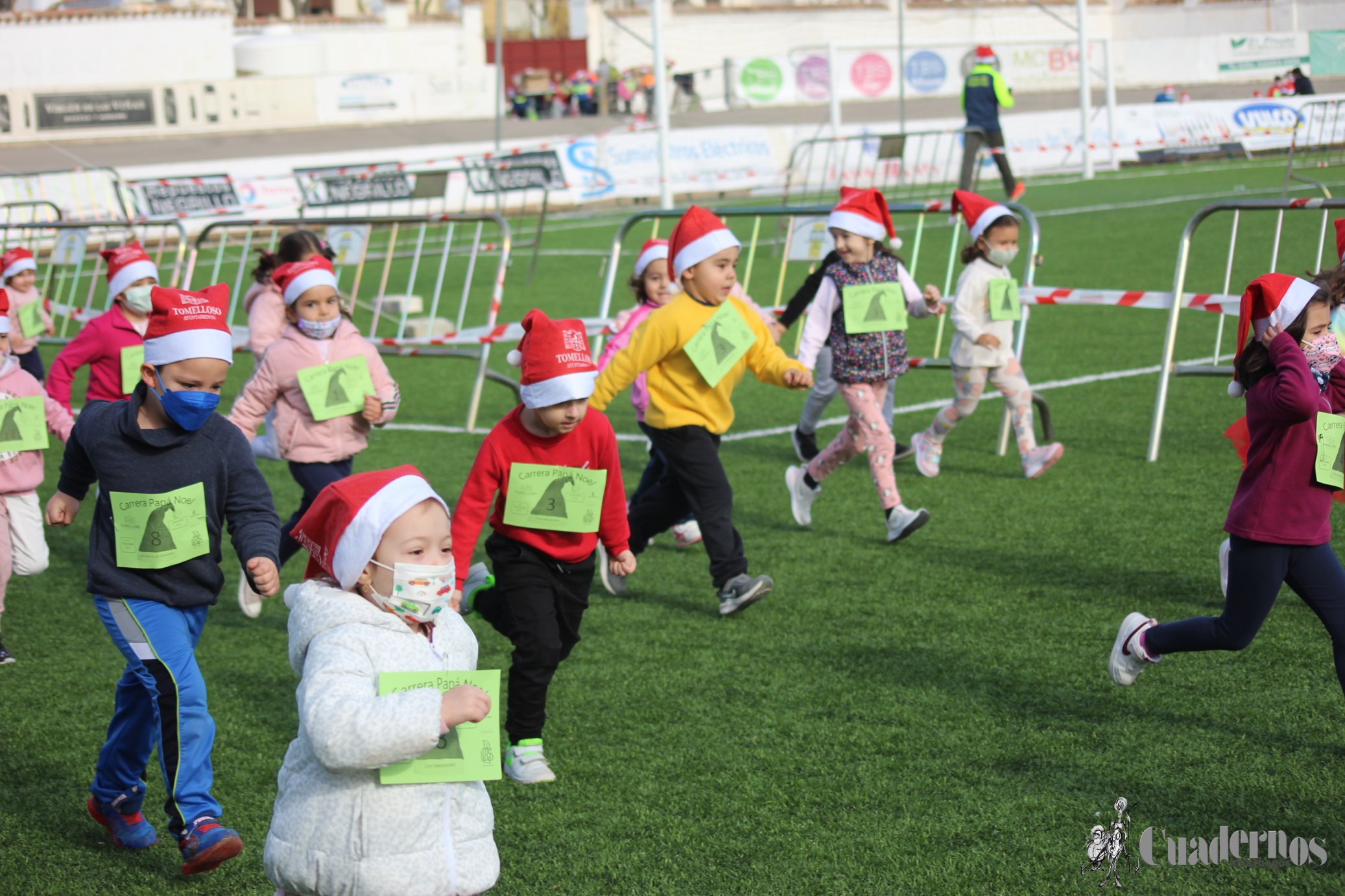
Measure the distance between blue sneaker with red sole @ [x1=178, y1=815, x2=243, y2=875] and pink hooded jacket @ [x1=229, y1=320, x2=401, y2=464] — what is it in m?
2.50

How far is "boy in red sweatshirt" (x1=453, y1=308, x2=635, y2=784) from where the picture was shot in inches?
183

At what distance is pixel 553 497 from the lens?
4797mm

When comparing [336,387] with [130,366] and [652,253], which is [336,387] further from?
[652,253]

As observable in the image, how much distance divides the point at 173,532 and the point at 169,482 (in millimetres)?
155

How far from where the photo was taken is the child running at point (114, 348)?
273 inches

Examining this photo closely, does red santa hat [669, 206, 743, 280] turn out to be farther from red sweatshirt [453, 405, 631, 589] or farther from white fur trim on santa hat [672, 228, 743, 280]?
red sweatshirt [453, 405, 631, 589]

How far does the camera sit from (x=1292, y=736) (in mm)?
4641

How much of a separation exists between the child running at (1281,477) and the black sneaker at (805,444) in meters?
4.78

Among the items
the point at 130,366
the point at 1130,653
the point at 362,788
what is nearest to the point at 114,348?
the point at 130,366

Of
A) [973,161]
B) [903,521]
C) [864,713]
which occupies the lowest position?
[864,713]

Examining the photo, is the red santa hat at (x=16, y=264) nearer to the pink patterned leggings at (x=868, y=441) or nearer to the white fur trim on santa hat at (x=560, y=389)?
the pink patterned leggings at (x=868, y=441)

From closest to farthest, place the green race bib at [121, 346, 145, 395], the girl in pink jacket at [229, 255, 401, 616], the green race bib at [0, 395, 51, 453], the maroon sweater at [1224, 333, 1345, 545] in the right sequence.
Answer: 1. the maroon sweater at [1224, 333, 1345, 545]
2. the green race bib at [0, 395, 51, 453]
3. the girl in pink jacket at [229, 255, 401, 616]
4. the green race bib at [121, 346, 145, 395]

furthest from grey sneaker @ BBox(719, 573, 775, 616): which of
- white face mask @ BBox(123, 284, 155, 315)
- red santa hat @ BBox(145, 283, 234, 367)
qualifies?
white face mask @ BBox(123, 284, 155, 315)

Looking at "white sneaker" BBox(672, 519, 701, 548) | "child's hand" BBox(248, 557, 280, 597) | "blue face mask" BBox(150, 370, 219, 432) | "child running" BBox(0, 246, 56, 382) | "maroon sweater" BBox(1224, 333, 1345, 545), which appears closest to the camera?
"child's hand" BBox(248, 557, 280, 597)
